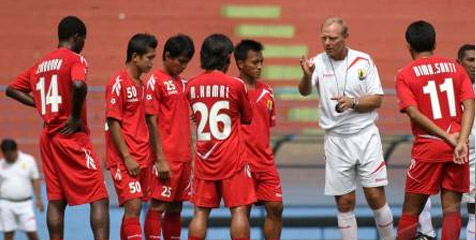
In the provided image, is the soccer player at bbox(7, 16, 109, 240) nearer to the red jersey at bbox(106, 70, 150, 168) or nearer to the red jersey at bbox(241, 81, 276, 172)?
the red jersey at bbox(106, 70, 150, 168)

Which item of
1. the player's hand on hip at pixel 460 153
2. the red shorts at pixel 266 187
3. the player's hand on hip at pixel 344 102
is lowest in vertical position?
the red shorts at pixel 266 187

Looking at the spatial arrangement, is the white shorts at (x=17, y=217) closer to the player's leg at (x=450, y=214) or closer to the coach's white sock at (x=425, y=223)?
the coach's white sock at (x=425, y=223)

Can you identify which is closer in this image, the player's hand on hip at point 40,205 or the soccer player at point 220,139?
the soccer player at point 220,139

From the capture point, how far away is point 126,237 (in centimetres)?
933

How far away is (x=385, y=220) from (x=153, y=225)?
6.29 ft

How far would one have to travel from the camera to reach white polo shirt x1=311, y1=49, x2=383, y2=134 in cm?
970

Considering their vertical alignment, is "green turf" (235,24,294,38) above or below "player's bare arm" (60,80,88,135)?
above

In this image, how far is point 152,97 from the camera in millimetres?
9414

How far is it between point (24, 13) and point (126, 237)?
30.9ft

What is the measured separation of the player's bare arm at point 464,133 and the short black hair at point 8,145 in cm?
713

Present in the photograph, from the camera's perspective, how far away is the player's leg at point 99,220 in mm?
9141

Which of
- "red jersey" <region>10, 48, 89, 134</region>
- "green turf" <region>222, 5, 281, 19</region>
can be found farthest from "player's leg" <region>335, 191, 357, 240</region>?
"green turf" <region>222, 5, 281, 19</region>

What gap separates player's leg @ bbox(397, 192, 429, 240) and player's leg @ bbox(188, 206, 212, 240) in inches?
61.9

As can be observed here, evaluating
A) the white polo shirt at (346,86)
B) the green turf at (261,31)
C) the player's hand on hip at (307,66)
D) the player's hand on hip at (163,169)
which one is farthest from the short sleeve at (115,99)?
the green turf at (261,31)
